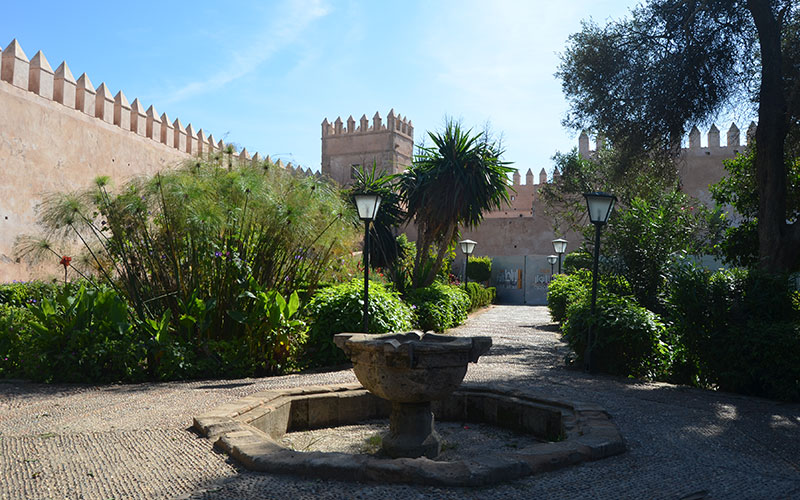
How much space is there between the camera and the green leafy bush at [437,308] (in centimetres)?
1195

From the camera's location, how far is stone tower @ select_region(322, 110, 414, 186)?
32938 millimetres

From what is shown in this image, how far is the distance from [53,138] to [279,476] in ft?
41.3

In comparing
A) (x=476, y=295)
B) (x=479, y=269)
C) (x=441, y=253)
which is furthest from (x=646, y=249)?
(x=479, y=269)

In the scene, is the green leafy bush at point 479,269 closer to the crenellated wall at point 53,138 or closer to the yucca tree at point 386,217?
the yucca tree at point 386,217

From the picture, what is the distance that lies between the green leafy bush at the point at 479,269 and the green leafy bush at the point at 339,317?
1765 centimetres

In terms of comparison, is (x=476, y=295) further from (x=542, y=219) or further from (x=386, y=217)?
(x=542, y=219)

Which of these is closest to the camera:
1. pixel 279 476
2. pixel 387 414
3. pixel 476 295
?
pixel 279 476

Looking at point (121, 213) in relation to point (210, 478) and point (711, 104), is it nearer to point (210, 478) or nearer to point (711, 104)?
point (210, 478)

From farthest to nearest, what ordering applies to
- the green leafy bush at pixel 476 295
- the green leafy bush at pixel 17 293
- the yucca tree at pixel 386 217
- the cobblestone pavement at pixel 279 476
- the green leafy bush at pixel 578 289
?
the green leafy bush at pixel 476 295
the yucca tree at pixel 386 217
the green leafy bush at pixel 17 293
the green leafy bush at pixel 578 289
the cobblestone pavement at pixel 279 476

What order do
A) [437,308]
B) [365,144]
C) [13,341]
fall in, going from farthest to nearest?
[365,144], [437,308], [13,341]

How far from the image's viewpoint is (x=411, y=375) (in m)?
3.87

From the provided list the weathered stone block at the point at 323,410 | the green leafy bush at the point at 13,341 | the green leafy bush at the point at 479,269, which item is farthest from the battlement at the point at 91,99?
the green leafy bush at the point at 479,269

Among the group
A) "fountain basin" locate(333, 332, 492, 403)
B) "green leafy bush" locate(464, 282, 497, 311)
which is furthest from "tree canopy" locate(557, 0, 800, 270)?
"green leafy bush" locate(464, 282, 497, 311)

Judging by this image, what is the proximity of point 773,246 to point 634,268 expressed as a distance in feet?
7.21
